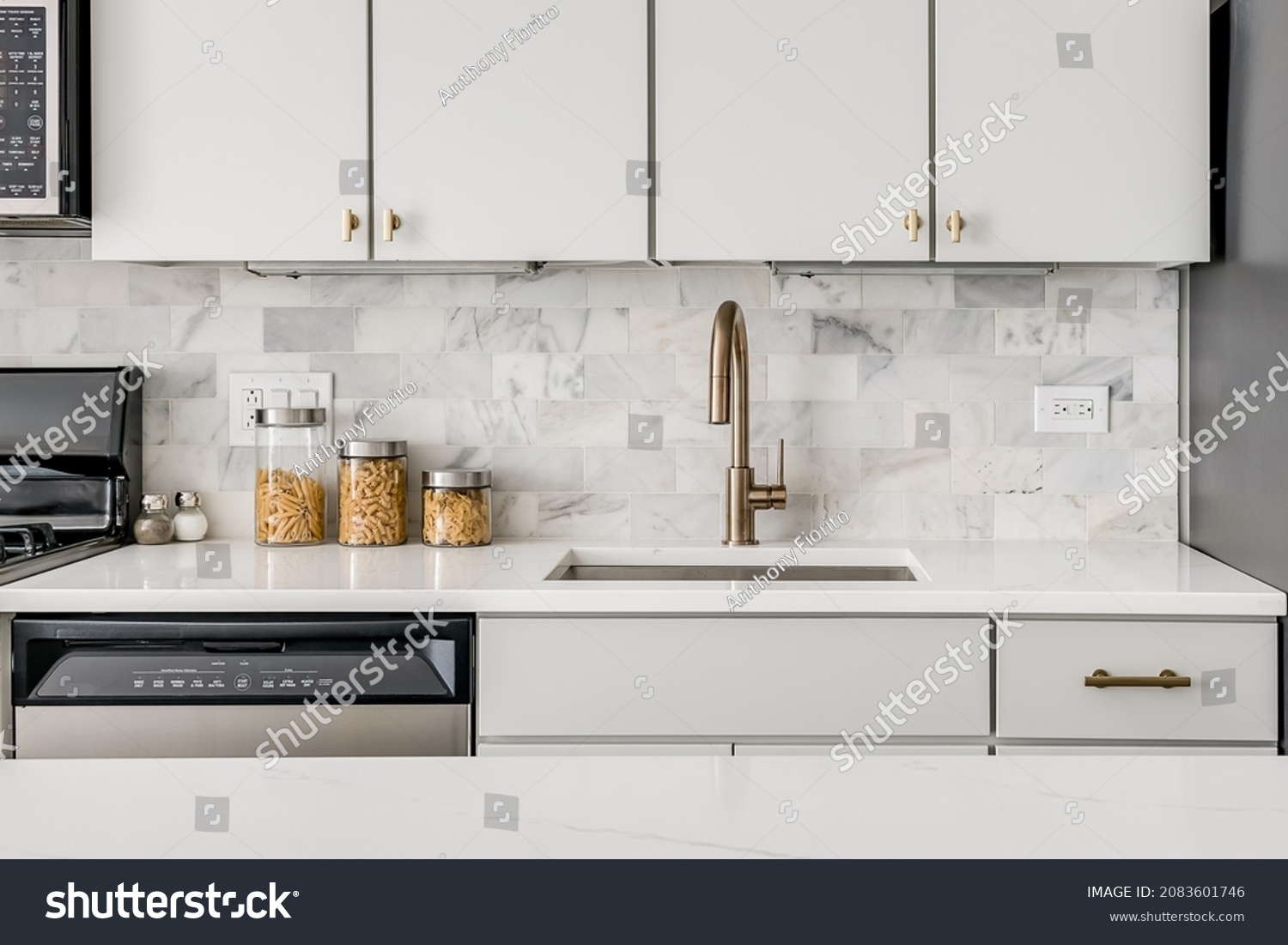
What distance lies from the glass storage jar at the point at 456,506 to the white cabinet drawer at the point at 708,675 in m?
0.47

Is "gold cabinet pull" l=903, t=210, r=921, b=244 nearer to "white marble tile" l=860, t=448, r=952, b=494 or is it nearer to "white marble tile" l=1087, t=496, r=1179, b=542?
"white marble tile" l=860, t=448, r=952, b=494

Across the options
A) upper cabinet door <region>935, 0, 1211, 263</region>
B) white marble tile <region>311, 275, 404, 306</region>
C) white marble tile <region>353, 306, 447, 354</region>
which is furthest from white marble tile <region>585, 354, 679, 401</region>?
upper cabinet door <region>935, 0, 1211, 263</region>

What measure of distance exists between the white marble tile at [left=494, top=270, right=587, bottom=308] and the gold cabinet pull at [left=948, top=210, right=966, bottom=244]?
74cm

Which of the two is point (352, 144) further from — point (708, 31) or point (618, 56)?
point (708, 31)

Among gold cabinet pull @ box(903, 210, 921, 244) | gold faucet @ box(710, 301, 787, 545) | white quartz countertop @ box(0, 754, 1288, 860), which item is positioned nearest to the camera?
white quartz countertop @ box(0, 754, 1288, 860)

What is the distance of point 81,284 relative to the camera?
223 centimetres

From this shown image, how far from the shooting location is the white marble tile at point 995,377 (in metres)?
2.19

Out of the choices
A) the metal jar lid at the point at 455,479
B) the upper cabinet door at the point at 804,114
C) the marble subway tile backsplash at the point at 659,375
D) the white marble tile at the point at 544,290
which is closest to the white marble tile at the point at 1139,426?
the marble subway tile backsplash at the point at 659,375

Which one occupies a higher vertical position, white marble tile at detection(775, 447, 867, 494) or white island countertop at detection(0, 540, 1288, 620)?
white marble tile at detection(775, 447, 867, 494)

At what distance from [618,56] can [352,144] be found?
19.3 inches

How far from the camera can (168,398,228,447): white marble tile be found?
2248 mm

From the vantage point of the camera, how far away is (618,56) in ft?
6.16

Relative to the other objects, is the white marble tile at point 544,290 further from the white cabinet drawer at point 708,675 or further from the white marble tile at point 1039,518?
the white marble tile at point 1039,518
